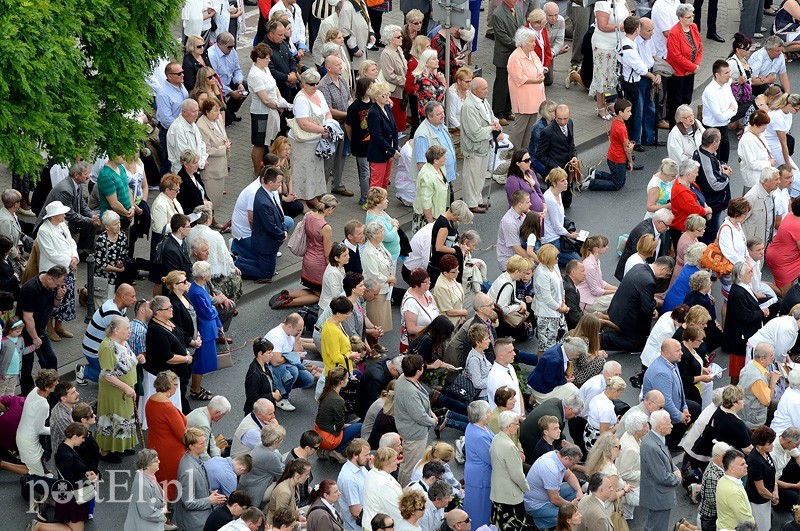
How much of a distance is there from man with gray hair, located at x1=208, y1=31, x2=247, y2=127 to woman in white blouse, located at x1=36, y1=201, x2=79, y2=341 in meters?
4.91

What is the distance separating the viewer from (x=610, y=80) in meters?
21.8

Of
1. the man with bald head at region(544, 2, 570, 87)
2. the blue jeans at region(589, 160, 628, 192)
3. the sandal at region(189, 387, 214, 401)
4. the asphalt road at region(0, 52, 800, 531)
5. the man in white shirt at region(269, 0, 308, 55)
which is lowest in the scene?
the asphalt road at region(0, 52, 800, 531)

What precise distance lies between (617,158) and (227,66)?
555cm

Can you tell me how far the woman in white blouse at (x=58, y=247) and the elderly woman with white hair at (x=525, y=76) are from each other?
273 inches

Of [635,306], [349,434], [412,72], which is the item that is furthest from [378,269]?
[412,72]

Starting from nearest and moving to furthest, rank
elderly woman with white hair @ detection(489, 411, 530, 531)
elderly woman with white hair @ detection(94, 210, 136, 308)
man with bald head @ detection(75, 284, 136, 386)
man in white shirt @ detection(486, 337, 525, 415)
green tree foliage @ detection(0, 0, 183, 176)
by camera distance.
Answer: elderly woman with white hair @ detection(489, 411, 530, 531) < green tree foliage @ detection(0, 0, 183, 176) < man in white shirt @ detection(486, 337, 525, 415) < man with bald head @ detection(75, 284, 136, 386) < elderly woman with white hair @ detection(94, 210, 136, 308)

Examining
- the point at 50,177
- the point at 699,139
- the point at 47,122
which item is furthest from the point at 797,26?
the point at 47,122

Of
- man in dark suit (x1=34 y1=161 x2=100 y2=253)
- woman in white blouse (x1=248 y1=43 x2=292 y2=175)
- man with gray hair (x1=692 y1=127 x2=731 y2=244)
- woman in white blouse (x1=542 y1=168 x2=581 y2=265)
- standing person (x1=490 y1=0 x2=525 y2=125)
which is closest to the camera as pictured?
man in dark suit (x1=34 y1=161 x2=100 y2=253)

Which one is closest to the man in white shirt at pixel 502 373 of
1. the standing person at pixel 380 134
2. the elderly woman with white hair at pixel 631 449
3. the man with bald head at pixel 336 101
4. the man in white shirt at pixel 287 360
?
the elderly woman with white hair at pixel 631 449

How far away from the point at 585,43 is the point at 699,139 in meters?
3.54

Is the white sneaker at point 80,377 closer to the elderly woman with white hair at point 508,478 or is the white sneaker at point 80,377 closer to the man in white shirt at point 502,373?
the man in white shirt at point 502,373

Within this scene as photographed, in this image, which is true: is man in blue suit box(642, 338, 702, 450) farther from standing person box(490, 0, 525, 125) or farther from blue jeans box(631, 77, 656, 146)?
standing person box(490, 0, 525, 125)

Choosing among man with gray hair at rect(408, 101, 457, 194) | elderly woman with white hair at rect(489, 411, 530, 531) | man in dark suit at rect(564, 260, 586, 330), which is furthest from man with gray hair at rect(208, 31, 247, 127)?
elderly woman with white hair at rect(489, 411, 530, 531)

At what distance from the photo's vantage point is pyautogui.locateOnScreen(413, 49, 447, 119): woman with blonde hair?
2003 cm
